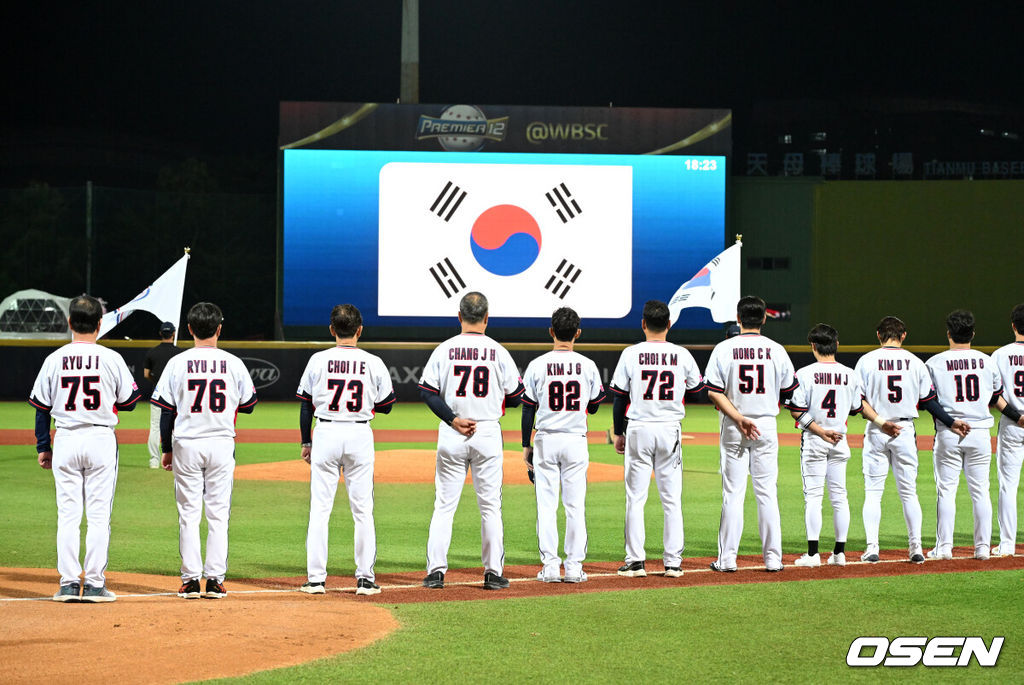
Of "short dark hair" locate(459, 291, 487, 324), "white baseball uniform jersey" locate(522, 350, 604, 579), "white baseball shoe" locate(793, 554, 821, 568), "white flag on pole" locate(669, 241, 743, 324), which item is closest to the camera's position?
"short dark hair" locate(459, 291, 487, 324)

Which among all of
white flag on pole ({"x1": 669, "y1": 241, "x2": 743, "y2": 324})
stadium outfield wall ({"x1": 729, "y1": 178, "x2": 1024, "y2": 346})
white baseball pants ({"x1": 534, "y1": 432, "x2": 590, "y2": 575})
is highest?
stadium outfield wall ({"x1": 729, "y1": 178, "x2": 1024, "y2": 346})

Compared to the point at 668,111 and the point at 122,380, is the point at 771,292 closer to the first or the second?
the point at 668,111

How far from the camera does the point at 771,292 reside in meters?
34.9

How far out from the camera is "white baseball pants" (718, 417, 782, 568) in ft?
28.0

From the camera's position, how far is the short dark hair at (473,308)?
26.1 feet

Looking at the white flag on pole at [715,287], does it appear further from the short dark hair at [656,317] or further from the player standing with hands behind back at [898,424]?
the short dark hair at [656,317]

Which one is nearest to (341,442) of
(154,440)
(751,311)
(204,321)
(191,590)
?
(204,321)

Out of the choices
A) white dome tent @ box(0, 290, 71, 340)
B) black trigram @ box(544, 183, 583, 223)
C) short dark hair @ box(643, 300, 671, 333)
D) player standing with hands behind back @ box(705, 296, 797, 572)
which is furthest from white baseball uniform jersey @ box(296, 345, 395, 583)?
white dome tent @ box(0, 290, 71, 340)

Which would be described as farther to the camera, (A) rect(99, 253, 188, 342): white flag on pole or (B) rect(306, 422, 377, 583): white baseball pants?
(A) rect(99, 253, 188, 342): white flag on pole

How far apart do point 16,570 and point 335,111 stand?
21157 mm

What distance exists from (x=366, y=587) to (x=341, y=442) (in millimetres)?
992

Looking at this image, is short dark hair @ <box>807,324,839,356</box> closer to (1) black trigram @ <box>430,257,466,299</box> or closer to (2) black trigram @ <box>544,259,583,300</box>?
(2) black trigram @ <box>544,259,583,300</box>

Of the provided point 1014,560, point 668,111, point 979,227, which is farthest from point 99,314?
point 979,227

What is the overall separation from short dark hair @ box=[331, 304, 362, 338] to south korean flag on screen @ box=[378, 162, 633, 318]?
67.1 feet
